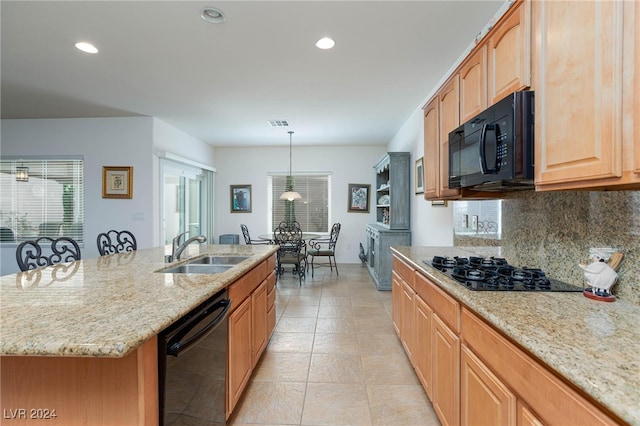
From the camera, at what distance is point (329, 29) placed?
7.55ft

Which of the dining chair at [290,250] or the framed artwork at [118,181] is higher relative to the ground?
the framed artwork at [118,181]

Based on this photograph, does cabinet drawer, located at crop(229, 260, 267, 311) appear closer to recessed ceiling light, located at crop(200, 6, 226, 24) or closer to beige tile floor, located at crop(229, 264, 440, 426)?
beige tile floor, located at crop(229, 264, 440, 426)

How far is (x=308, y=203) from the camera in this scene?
6820 mm

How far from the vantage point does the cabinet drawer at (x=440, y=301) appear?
145 centimetres

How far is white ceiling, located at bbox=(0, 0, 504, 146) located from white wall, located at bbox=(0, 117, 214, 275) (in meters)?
0.27

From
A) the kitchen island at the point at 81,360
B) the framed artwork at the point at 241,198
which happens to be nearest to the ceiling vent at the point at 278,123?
the framed artwork at the point at 241,198

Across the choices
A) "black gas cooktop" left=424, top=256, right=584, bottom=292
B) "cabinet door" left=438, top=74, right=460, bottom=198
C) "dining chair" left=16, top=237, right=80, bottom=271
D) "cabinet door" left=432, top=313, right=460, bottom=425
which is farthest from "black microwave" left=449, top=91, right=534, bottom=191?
"dining chair" left=16, top=237, right=80, bottom=271

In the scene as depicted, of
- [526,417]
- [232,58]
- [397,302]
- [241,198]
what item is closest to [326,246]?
[241,198]

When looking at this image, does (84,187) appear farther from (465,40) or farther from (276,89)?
(465,40)

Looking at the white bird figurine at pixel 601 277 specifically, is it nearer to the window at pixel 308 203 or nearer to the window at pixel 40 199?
the window at pixel 308 203

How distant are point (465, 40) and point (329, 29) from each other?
3.72 ft

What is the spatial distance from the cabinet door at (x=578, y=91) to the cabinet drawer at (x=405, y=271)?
3.76 ft

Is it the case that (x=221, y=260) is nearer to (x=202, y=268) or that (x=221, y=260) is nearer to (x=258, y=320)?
(x=202, y=268)

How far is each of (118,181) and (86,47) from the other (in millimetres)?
2446
